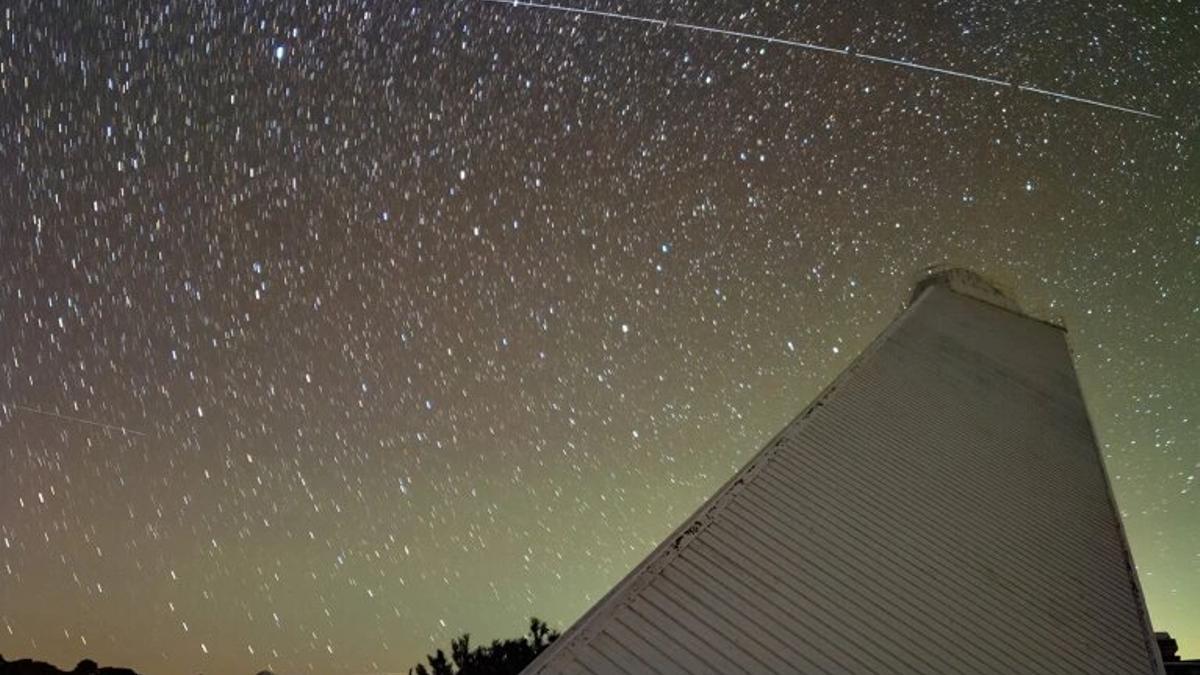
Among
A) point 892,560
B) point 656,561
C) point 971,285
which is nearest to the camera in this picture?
point 656,561

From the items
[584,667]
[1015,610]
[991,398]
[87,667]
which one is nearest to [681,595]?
[584,667]

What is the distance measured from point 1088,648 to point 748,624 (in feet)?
10.4

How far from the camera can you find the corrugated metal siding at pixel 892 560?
5688 millimetres

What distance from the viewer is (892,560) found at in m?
7.09

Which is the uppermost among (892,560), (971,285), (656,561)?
(971,285)

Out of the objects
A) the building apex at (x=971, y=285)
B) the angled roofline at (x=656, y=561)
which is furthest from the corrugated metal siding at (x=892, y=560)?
the building apex at (x=971, y=285)

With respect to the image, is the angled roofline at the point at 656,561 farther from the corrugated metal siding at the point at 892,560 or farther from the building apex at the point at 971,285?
the building apex at the point at 971,285

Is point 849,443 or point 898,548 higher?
point 849,443

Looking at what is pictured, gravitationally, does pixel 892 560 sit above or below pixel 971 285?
below

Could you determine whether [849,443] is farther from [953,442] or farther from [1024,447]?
[1024,447]

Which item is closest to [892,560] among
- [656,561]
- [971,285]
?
[656,561]

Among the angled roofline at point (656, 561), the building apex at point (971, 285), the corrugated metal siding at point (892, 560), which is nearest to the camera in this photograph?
the angled roofline at point (656, 561)

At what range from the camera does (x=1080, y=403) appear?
12.6 meters

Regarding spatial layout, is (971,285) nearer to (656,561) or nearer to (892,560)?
Result: (892,560)
